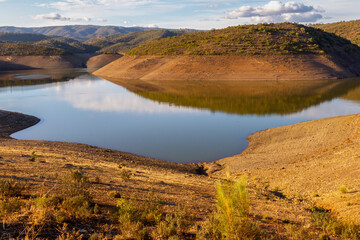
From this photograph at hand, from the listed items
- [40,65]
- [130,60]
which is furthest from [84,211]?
[40,65]

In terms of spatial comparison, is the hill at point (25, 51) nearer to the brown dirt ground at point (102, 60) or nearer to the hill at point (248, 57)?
the brown dirt ground at point (102, 60)

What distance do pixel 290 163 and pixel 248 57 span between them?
49.6 meters

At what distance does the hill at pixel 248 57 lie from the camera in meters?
57.2

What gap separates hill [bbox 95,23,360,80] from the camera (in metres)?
57.2

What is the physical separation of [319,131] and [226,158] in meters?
7.00

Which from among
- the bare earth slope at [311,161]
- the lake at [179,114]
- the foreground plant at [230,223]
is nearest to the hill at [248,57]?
the lake at [179,114]

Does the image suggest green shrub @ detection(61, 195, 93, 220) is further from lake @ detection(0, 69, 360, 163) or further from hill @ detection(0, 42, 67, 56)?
hill @ detection(0, 42, 67, 56)

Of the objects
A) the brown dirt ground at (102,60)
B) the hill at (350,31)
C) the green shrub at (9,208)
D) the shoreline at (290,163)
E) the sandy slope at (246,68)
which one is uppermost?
the hill at (350,31)

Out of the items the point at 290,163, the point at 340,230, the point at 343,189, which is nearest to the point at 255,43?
the point at 290,163

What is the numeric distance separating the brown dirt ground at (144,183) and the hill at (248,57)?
149 ft

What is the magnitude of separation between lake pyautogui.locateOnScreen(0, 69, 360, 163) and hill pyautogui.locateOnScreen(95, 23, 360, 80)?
409 inches

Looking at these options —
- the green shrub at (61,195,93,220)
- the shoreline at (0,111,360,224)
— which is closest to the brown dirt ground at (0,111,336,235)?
the shoreline at (0,111,360,224)

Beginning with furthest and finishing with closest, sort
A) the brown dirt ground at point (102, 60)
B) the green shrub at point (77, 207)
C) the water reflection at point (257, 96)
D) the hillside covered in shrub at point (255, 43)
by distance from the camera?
1. the brown dirt ground at point (102, 60)
2. the hillside covered in shrub at point (255, 43)
3. the water reflection at point (257, 96)
4. the green shrub at point (77, 207)

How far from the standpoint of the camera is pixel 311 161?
44.1ft
